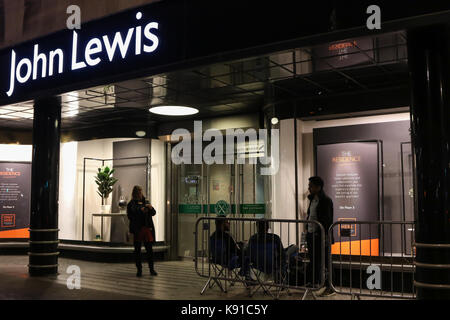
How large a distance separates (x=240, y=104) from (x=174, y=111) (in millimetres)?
1430

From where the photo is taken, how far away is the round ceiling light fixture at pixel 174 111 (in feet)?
32.6

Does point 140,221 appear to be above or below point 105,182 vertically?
below

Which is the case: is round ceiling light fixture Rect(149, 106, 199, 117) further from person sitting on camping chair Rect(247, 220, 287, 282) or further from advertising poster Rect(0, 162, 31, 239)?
advertising poster Rect(0, 162, 31, 239)

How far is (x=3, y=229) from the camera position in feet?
41.3

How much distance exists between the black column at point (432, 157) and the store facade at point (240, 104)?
0.06ft

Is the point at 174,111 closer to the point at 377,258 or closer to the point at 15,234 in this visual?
the point at 377,258

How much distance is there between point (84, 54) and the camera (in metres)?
7.65

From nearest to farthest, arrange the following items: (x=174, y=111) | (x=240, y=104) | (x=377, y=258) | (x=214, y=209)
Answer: (x=377, y=258)
(x=240, y=104)
(x=174, y=111)
(x=214, y=209)

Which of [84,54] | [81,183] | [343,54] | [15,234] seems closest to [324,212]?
[343,54]

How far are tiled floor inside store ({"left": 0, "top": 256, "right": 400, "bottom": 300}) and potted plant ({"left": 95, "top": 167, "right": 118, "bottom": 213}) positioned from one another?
182 centimetres

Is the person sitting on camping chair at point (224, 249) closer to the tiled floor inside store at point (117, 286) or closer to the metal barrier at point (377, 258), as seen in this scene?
the tiled floor inside store at point (117, 286)

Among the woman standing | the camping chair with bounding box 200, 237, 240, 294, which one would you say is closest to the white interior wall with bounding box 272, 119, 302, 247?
the camping chair with bounding box 200, 237, 240, 294

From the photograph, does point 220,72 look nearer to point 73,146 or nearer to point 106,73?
point 106,73
